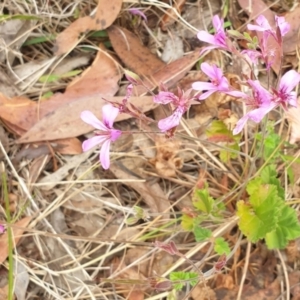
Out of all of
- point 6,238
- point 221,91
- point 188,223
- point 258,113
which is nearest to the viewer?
point 258,113

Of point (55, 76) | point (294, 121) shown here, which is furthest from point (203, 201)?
point (55, 76)

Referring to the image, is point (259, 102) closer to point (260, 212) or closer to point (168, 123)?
point (168, 123)

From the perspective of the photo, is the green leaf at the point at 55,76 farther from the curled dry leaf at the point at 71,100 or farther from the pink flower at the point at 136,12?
the pink flower at the point at 136,12

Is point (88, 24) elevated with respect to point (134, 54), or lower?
elevated

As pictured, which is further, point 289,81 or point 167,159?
point 167,159

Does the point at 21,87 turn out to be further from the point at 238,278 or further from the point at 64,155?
the point at 238,278

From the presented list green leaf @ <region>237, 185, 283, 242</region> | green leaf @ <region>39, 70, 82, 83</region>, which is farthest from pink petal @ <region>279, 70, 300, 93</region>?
green leaf @ <region>39, 70, 82, 83</region>
